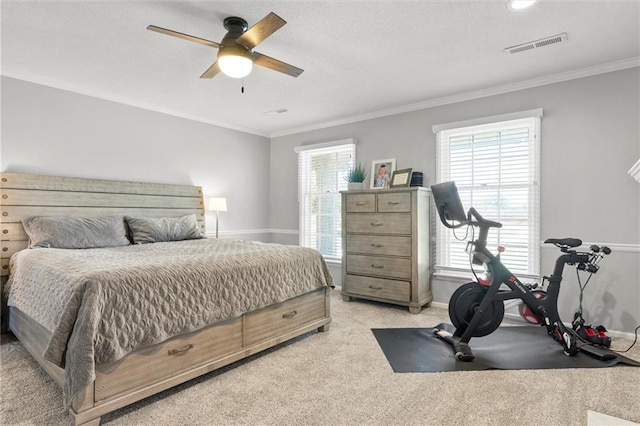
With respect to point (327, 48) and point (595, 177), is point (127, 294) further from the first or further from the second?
point (595, 177)

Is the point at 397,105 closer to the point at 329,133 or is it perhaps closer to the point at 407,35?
the point at 329,133

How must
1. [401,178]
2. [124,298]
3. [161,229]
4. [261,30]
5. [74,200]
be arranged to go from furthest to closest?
1. [401,178]
2. [161,229]
3. [74,200]
4. [261,30]
5. [124,298]

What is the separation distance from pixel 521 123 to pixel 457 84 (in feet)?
2.51

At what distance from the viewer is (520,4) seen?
219 cm

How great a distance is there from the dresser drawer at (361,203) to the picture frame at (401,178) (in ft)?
1.12

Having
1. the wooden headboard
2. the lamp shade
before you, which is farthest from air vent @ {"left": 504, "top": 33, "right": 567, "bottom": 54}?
the wooden headboard

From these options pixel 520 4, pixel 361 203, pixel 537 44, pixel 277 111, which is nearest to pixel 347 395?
pixel 361 203

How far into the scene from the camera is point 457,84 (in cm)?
363

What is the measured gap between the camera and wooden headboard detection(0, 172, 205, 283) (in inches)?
125

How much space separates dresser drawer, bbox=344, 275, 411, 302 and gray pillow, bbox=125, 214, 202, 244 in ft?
6.38

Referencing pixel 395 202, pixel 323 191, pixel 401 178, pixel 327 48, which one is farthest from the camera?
pixel 323 191

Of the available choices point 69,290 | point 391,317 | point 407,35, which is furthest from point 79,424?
point 407,35

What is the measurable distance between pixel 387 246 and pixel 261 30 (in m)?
2.67

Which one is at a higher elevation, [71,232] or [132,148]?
[132,148]
